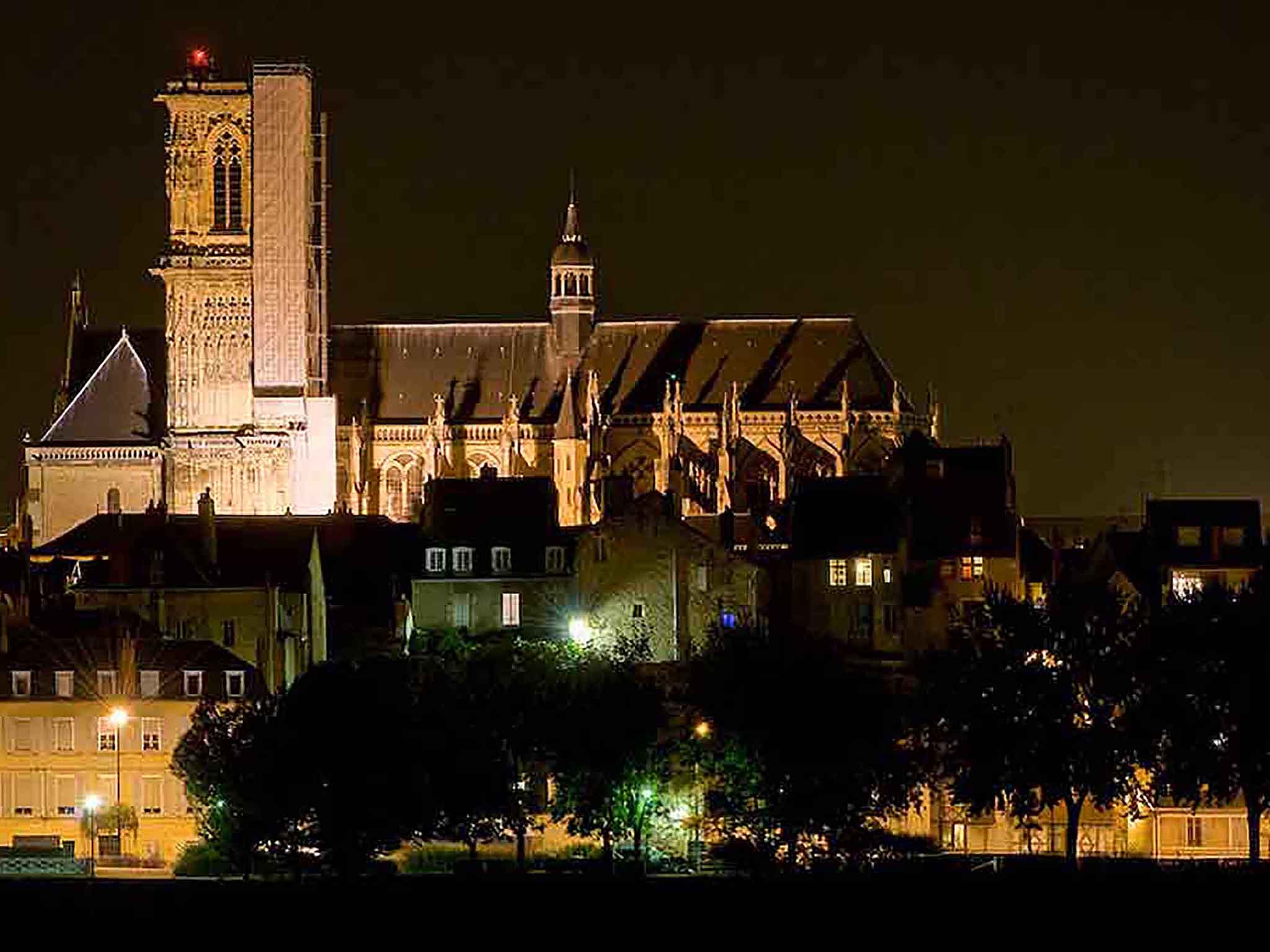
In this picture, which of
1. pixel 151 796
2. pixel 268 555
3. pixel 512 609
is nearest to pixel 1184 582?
pixel 512 609

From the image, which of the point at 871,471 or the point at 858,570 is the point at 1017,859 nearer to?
the point at 858,570

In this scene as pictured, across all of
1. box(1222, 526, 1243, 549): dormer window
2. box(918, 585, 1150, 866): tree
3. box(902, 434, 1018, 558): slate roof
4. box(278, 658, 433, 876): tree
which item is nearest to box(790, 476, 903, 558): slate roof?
box(902, 434, 1018, 558): slate roof

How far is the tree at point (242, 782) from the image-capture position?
335 ft

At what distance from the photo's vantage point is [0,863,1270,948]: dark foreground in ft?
264

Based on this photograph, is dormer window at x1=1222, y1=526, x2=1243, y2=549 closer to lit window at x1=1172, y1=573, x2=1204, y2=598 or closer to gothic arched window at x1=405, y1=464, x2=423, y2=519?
lit window at x1=1172, y1=573, x2=1204, y2=598

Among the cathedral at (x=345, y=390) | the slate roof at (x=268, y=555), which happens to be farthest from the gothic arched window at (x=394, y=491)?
the slate roof at (x=268, y=555)

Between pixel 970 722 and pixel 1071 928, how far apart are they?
25.2 meters

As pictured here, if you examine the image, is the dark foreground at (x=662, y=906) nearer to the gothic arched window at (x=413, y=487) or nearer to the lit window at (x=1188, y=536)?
the lit window at (x=1188, y=536)

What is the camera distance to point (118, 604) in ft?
415

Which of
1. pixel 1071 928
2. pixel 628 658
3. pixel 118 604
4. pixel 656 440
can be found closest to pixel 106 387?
pixel 656 440

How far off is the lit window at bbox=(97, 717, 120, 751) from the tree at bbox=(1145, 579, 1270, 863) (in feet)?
93.3

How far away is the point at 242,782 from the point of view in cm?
10306

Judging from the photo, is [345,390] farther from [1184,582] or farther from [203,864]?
[203,864]

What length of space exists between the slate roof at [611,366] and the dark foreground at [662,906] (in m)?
99.2
